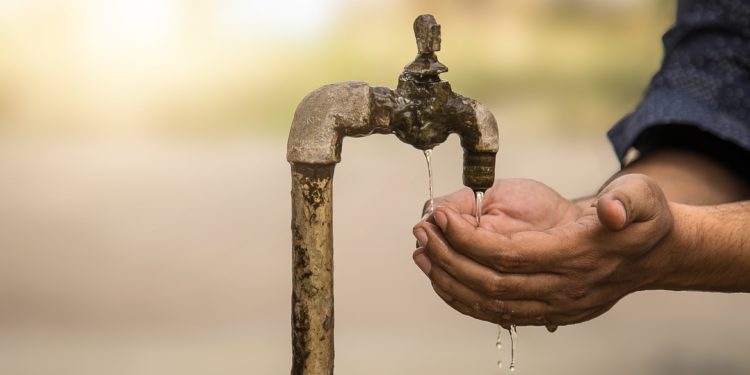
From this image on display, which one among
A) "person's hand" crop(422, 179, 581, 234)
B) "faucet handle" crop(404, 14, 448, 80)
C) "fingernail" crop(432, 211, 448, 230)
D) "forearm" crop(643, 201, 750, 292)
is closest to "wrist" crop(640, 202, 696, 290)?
"forearm" crop(643, 201, 750, 292)

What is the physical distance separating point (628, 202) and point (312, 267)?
0.34 m

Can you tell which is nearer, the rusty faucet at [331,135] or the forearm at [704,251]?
the rusty faucet at [331,135]

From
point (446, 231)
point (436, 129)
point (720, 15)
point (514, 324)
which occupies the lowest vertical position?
point (514, 324)

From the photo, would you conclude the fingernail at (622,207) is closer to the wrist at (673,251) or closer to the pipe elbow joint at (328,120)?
the wrist at (673,251)

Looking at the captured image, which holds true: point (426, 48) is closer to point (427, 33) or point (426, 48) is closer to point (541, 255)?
point (427, 33)

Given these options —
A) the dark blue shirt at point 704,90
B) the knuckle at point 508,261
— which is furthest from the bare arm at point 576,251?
the dark blue shirt at point 704,90

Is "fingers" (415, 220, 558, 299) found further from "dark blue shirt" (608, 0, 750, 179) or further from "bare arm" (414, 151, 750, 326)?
"dark blue shirt" (608, 0, 750, 179)

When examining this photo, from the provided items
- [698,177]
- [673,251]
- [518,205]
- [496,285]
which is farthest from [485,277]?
[698,177]

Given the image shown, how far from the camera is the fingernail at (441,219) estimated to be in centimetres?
99

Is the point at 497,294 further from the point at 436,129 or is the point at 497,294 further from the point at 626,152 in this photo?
the point at 626,152

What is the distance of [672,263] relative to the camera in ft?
3.51

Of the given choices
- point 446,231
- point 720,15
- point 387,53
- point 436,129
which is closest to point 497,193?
point 446,231

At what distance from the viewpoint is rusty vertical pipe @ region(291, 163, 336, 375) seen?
34.2 inches

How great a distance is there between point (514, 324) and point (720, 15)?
Result: 516 millimetres
